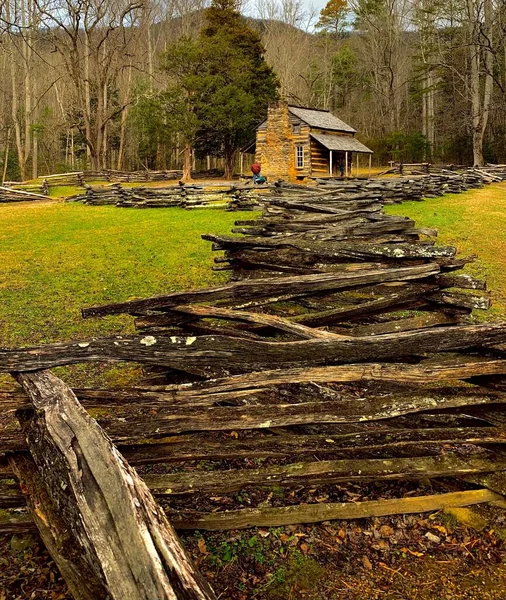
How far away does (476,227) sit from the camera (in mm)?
14367

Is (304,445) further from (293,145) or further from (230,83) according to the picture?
(230,83)

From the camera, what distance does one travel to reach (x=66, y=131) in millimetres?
47875

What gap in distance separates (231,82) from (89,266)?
29117 millimetres

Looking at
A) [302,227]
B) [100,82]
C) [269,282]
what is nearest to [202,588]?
[269,282]

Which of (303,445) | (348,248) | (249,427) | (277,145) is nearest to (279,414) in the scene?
(249,427)

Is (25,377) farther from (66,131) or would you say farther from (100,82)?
(66,131)

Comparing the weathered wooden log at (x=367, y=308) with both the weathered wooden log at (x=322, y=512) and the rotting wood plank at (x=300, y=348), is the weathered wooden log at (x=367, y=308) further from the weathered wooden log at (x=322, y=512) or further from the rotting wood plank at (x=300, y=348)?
the weathered wooden log at (x=322, y=512)

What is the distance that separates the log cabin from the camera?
33125 millimetres

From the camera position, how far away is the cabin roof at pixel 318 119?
33.2m

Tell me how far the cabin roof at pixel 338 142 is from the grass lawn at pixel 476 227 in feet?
36.1

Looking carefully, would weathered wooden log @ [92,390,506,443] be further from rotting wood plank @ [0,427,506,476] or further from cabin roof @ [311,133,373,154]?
cabin roof @ [311,133,373,154]

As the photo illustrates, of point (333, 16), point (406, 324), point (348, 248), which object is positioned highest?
point (333, 16)

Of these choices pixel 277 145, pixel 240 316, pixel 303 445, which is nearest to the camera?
Result: pixel 303 445

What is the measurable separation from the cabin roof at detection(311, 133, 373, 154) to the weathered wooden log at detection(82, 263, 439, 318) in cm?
2953
